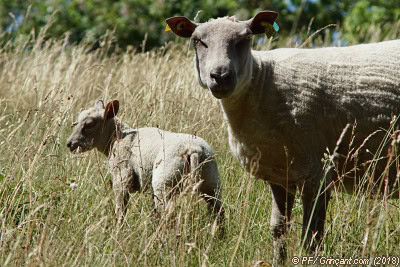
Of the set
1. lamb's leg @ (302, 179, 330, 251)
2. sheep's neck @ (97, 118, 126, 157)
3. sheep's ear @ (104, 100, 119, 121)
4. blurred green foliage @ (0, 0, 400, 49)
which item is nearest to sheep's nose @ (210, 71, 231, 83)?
lamb's leg @ (302, 179, 330, 251)

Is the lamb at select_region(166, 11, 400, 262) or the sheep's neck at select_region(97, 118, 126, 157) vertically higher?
the lamb at select_region(166, 11, 400, 262)

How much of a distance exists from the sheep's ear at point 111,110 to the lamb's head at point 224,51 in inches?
49.7

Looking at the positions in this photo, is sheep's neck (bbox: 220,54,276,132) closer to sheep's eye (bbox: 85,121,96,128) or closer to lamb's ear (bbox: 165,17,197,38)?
lamb's ear (bbox: 165,17,197,38)

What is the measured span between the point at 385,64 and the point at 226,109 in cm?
107

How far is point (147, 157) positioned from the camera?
17.8 ft

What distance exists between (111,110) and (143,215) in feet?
4.43

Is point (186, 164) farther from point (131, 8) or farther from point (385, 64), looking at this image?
point (131, 8)

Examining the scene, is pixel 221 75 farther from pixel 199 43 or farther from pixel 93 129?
pixel 93 129

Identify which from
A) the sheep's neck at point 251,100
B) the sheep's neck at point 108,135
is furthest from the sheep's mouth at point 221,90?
the sheep's neck at point 108,135

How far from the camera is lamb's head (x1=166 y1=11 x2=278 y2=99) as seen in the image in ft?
14.0

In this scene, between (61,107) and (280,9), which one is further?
(280,9)

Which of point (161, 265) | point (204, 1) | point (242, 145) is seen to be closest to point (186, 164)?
point (242, 145)

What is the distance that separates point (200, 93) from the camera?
24.1 feet

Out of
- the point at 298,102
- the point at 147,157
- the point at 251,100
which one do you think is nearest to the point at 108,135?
the point at 147,157
